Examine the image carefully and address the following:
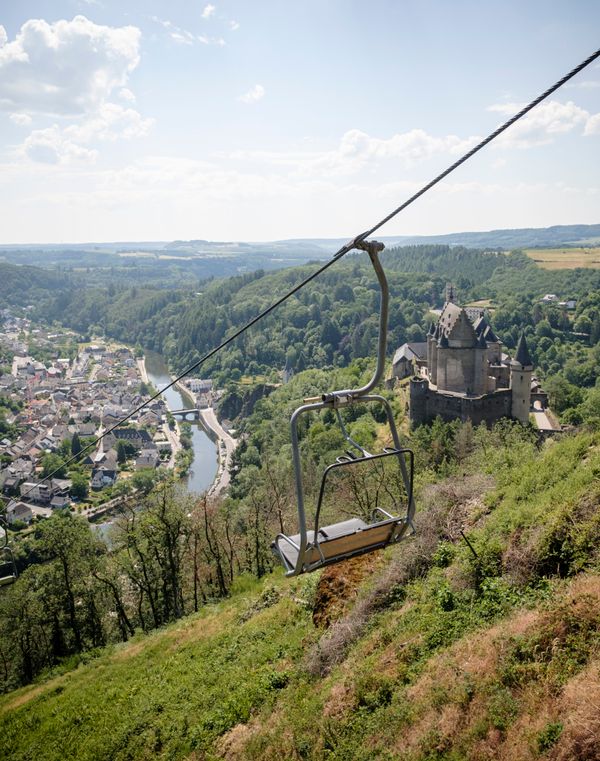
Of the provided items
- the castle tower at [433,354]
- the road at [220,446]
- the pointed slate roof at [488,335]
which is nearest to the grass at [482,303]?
the road at [220,446]

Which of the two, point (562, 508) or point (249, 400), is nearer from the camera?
point (562, 508)

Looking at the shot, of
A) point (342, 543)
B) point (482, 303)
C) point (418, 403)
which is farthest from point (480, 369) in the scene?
point (482, 303)

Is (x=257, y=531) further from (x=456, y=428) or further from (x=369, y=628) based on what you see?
(x=456, y=428)

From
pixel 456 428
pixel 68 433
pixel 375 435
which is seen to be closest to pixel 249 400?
pixel 68 433

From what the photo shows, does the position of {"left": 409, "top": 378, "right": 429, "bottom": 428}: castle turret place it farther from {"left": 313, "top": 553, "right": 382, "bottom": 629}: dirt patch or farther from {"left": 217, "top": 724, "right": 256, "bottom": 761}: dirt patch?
{"left": 217, "top": 724, "right": 256, "bottom": 761}: dirt patch

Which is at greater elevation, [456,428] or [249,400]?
[456,428]

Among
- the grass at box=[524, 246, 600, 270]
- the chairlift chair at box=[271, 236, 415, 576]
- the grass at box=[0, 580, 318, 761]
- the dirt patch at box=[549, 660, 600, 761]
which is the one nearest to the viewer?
the dirt patch at box=[549, 660, 600, 761]

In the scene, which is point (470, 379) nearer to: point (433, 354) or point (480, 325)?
point (433, 354)

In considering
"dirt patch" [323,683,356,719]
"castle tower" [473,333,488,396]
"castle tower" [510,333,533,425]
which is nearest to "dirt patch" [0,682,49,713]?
"dirt patch" [323,683,356,719]
